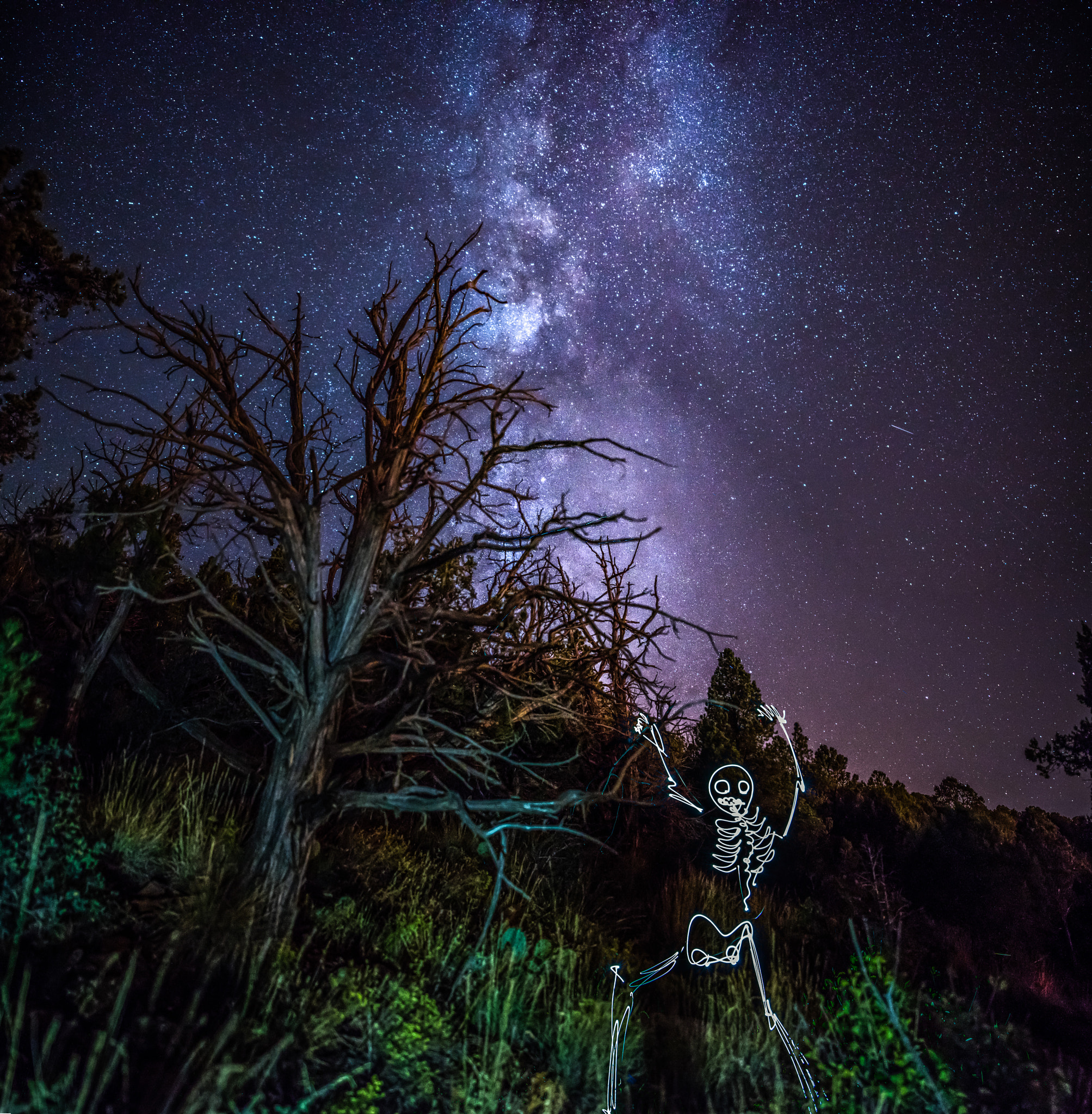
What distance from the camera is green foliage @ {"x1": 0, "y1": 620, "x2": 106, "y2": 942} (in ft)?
10.3

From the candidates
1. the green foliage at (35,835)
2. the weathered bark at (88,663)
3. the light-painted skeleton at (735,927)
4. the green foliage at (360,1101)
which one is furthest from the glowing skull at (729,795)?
the weathered bark at (88,663)

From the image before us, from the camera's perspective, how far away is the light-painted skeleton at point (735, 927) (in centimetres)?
425

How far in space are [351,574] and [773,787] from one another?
25.3 ft

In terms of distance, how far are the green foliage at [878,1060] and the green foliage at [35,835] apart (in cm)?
467

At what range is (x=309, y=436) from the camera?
5391 mm

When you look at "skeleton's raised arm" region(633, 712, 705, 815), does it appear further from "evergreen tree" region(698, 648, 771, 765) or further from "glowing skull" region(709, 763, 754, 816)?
"evergreen tree" region(698, 648, 771, 765)

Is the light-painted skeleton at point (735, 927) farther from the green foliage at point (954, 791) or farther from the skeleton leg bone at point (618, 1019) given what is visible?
the green foliage at point (954, 791)

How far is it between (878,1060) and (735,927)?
1.33 metres

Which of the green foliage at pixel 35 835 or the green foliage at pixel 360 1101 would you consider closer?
the green foliage at pixel 360 1101

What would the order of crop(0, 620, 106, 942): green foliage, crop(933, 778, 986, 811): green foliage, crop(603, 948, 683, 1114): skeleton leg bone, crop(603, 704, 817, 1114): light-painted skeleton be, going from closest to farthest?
crop(0, 620, 106, 942): green foliage, crop(603, 948, 683, 1114): skeleton leg bone, crop(603, 704, 817, 1114): light-painted skeleton, crop(933, 778, 986, 811): green foliage

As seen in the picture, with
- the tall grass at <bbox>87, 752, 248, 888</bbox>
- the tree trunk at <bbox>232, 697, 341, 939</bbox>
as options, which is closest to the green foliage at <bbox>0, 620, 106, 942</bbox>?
the tall grass at <bbox>87, 752, 248, 888</bbox>

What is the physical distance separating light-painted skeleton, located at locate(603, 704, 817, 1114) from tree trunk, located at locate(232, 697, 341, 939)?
2.45 metres

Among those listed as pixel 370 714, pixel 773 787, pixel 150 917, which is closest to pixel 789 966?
pixel 773 787

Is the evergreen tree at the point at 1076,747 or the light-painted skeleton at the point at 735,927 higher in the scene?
the evergreen tree at the point at 1076,747
